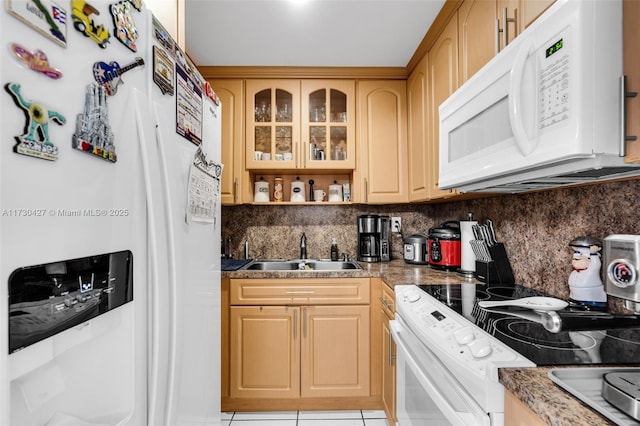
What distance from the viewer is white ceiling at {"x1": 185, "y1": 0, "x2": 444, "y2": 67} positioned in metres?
1.75

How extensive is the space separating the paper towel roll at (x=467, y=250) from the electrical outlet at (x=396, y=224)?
833mm

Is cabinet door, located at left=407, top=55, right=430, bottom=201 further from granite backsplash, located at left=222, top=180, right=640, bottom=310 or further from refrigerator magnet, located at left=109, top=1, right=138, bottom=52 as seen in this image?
refrigerator magnet, located at left=109, top=1, right=138, bottom=52

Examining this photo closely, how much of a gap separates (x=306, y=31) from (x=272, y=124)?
0.71 meters

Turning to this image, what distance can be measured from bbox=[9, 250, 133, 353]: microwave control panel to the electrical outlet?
2299 mm

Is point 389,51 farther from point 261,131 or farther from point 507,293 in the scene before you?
point 507,293

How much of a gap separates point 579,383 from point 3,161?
1.04m

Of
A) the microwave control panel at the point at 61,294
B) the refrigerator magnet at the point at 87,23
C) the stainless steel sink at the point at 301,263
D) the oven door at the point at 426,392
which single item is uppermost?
the refrigerator magnet at the point at 87,23

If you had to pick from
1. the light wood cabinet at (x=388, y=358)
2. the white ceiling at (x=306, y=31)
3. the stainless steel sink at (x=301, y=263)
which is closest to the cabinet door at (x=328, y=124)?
the white ceiling at (x=306, y=31)

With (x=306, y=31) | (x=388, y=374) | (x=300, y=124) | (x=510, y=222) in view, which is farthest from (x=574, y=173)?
(x=300, y=124)

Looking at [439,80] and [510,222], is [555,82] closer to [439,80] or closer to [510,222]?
[510,222]

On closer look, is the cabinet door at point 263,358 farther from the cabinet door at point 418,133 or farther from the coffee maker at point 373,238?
the cabinet door at point 418,133

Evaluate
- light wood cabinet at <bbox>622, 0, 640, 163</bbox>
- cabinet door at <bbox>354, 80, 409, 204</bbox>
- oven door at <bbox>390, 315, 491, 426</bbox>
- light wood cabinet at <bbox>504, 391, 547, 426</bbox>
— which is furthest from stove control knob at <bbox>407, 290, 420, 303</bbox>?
cabinet door at <bbox>354, 80, 409, 204</bbox>

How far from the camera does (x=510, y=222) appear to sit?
1693 mm

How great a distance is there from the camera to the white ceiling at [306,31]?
1.75 metres
